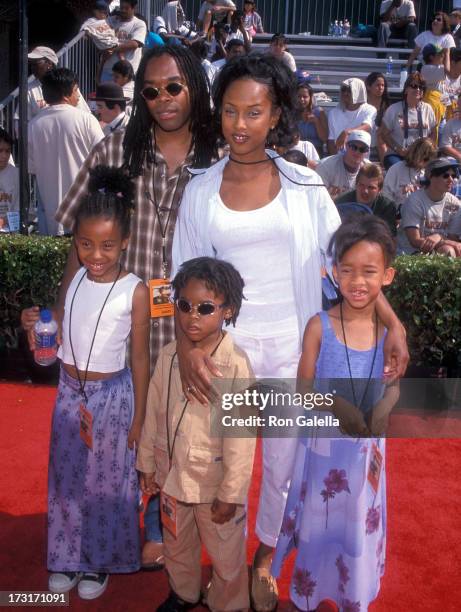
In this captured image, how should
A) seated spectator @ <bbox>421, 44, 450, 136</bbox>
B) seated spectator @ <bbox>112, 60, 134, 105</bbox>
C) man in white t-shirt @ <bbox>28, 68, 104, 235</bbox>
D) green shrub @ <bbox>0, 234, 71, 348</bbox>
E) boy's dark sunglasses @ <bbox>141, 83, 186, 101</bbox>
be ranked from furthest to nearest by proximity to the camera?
seated spectator @ <bbox>421, 44, 450, 136</bbox>
seated spectator @ <bbox>112, 60, 134, 105</bbox>
man in white t-shirt @ <bbox>28, 68, 104, 235</bbox>
green shrub @ <bbox>0, 234, 71, 348</bbox>
boy's dark sunglasses @ <bbox>141, 83, 186, 101</bbox>

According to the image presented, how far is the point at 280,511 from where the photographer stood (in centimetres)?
282

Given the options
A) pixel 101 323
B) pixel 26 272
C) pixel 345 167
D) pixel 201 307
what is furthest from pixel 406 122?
pixel 201 307

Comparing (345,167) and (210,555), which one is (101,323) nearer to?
(210,555)

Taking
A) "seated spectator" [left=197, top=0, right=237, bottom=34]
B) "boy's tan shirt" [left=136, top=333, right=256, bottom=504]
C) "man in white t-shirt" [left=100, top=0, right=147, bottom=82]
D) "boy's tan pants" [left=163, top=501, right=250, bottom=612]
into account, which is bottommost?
"boy's tan pants" [left=163, top=501, right=250, bottom=612]

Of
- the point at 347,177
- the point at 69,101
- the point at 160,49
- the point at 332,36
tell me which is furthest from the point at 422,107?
the point at 332,36

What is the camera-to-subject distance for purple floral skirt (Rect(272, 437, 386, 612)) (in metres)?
2.49

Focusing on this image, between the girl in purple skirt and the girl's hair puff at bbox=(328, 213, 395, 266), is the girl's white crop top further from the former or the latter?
the girl's hair puff at bbox=(328, 213, 395, 266)

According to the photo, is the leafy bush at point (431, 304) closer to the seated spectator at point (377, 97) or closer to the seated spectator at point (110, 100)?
the seated spectator at point (110, 100)

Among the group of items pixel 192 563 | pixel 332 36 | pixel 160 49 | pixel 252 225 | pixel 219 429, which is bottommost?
pixel 192 563

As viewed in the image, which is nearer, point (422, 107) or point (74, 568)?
point (74, 568)

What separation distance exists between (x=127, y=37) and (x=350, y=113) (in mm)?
4036

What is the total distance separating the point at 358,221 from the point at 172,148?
87cm

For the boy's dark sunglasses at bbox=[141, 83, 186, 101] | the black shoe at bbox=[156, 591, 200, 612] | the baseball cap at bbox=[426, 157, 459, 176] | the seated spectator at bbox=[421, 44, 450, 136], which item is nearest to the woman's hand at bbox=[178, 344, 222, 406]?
the black shoe at bbox=[156, 591, 200, 612]

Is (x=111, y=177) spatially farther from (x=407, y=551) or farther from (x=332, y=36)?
(x=332, y=36)
